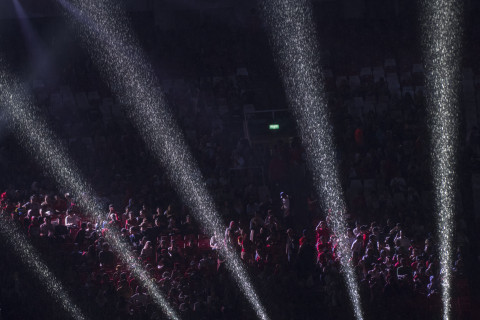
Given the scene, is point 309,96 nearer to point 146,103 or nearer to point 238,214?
point 146,103

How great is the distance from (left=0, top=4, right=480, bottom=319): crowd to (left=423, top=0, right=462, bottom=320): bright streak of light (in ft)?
0.66

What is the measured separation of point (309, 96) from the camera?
19.6 m

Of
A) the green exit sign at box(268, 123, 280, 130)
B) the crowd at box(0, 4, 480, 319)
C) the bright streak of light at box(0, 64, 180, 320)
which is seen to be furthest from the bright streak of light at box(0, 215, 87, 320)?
the green exit sign at box(268, 123, 280, 130)

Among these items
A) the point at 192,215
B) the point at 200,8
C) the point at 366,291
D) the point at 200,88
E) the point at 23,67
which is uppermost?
Answer: the point at 200,8

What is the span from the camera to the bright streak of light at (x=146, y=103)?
14.4m

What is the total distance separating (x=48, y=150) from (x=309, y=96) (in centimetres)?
653

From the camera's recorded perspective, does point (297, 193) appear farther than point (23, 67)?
No

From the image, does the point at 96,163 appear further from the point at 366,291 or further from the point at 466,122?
the point at 466,122

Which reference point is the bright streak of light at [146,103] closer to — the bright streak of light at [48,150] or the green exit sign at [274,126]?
the bright streak of light at [48,150]

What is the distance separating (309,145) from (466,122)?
4.38m

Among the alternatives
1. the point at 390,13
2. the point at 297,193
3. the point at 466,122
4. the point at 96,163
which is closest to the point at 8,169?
the point at 96,163

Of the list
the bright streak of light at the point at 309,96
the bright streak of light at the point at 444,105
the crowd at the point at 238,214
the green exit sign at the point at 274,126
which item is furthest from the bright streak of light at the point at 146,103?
the bright streak of light at the point at 444,105

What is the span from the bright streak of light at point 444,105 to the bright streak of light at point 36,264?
5600mm

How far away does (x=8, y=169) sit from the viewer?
1656 centimetres
